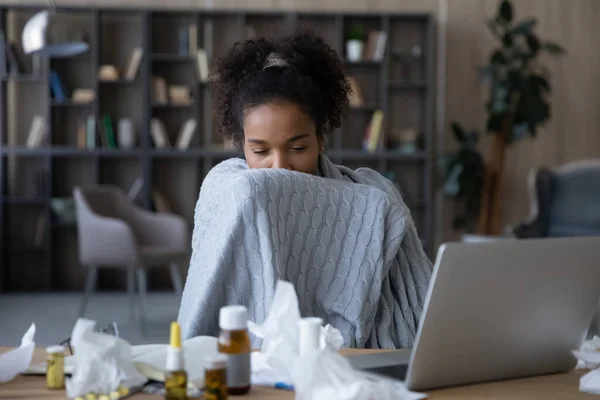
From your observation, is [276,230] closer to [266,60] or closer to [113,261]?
[266,60]

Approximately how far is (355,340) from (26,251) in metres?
5.31

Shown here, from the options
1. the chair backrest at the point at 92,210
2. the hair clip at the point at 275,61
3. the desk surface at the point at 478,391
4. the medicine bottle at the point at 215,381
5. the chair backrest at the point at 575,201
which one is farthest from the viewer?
the chair backrest at the point at 575,201

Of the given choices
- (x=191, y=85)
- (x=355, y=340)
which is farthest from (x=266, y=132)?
(x=191, y=85)

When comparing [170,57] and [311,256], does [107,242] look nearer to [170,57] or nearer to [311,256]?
[170,57]

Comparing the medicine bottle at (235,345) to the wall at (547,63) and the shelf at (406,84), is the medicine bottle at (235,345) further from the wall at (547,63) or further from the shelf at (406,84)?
the wall at (547,63)

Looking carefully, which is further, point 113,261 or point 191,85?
point 191,85

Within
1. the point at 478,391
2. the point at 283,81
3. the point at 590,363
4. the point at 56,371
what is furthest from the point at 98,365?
the point at 283,81

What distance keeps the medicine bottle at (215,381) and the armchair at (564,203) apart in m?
4.41

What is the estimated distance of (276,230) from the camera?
1388 mm

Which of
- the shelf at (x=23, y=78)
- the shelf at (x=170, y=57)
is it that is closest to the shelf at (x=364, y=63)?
the shelf at (x=170, y=57)

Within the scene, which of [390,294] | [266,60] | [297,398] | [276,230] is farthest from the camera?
[266,60]

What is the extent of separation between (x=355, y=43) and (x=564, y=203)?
2013 mm

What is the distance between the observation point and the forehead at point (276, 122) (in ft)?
5.49

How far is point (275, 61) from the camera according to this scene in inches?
70.3
